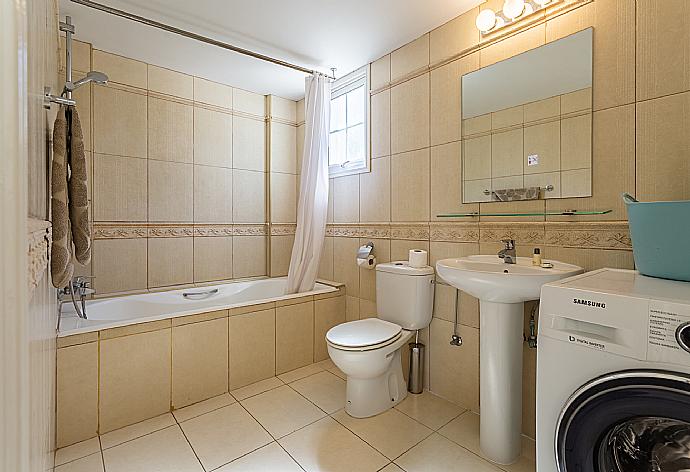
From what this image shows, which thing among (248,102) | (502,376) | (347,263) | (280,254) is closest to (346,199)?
(347,263)

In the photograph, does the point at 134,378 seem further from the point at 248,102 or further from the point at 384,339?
the point at 248,102

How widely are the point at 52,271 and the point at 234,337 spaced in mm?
1367

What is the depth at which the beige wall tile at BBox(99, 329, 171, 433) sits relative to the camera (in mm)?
1880

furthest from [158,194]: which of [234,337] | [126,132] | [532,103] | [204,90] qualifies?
[532,103]

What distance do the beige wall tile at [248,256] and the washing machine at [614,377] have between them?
278 cm

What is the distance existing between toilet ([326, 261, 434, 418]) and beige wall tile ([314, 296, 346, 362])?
59 cm

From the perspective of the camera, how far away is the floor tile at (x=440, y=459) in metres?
1.61

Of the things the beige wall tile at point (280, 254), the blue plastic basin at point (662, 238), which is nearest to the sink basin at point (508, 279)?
the blue plastic basin at point (662, 238)

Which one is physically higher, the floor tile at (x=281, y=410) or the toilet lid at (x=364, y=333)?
the toilet lid at (x=364, y=333)

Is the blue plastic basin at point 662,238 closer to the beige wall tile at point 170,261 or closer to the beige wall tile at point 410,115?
the beige wall tile at point 410,115

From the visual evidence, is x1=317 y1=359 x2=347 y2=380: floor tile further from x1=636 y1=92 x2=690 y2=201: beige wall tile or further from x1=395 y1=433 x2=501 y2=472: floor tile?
x1=636 y1=92 x2=690 y2=201: beige wall tile

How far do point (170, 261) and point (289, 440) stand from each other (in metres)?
1.85

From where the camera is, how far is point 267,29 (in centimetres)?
233

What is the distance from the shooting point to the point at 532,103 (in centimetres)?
181
